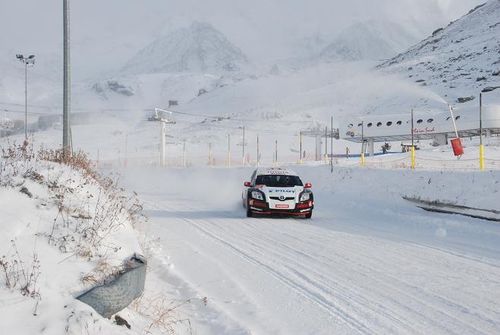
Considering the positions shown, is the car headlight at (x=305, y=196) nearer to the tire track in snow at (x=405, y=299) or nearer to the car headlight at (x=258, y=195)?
the car headlight at (x=258, y=195)

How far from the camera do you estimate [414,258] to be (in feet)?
32.2

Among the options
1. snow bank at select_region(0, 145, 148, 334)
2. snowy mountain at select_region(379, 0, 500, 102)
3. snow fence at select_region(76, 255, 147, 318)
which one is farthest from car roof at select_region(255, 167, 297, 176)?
snowy mountain at select_region(379, 0, 500, 102)

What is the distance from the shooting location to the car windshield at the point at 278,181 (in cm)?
1792

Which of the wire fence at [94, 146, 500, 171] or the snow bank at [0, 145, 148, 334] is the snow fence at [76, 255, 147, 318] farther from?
the wire fence at [94, 146, 500, 171]

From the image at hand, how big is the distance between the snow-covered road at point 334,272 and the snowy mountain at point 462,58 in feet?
278

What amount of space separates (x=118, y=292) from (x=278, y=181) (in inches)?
504

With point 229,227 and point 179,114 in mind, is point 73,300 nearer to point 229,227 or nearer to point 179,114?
point 229,227

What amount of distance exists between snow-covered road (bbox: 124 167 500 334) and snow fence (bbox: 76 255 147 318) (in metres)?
0.74

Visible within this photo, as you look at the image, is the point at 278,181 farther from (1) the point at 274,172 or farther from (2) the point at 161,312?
(2) the point at 161,312

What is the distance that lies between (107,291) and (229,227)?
9127 mm

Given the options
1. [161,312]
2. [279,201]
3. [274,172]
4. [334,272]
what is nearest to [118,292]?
[161,312]

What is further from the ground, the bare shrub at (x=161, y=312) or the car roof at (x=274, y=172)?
the car roof at (x=274, y=172)

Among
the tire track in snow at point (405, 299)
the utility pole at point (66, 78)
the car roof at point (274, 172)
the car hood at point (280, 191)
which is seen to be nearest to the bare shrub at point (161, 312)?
the tire track in snow at point (405, 299)

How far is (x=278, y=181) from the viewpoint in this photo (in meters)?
18.2
